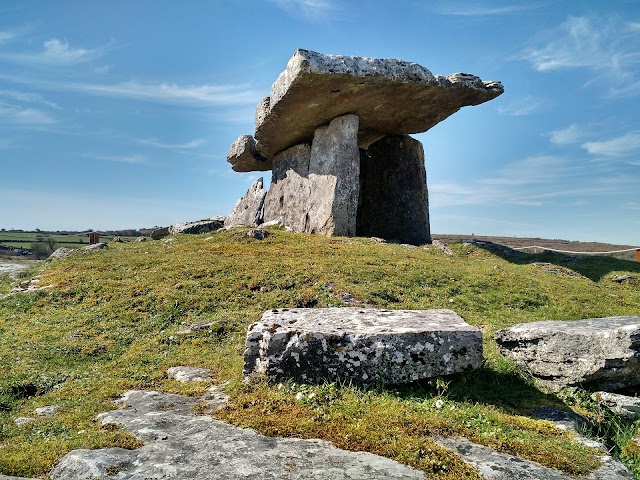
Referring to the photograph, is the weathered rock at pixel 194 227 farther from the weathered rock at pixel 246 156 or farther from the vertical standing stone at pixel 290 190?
the weathered rock at pixel 246 156

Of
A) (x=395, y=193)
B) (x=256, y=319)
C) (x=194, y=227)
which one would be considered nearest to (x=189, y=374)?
(x=256, y=319)

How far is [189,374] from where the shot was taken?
347 inches

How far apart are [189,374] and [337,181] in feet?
57.4

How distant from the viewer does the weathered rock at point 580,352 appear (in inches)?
289

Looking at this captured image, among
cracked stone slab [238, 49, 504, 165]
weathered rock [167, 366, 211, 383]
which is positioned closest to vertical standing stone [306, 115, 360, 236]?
cracked stone slab [238, 49, 504, 165]

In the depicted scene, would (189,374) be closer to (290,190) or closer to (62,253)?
(62,253)

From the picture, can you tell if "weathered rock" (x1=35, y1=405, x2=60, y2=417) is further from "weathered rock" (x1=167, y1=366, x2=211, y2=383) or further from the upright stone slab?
the upright stone slab

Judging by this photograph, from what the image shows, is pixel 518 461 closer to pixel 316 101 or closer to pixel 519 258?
pixel 316 101

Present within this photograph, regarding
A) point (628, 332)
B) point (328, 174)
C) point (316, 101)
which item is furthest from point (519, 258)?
point (628, 332)

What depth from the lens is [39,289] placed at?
17094 mm

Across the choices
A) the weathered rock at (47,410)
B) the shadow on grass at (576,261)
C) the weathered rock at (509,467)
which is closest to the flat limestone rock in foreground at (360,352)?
the weathered rock at (509,467)

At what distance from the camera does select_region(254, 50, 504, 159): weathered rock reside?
2167 centimetres

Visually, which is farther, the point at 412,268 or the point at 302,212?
the point at 302,212

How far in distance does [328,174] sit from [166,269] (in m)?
11.3
